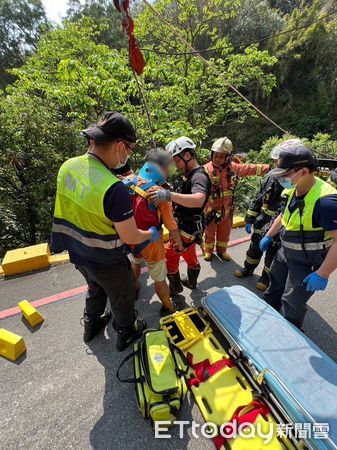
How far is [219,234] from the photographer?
4051 millimetres

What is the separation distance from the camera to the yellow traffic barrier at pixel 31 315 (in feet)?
9.20

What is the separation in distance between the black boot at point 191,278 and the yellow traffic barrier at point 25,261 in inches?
93.8

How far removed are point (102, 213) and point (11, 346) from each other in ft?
6.31

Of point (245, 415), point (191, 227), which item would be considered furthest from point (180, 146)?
point (245, 415)

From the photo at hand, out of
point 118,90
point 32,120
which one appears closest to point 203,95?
point 118,90

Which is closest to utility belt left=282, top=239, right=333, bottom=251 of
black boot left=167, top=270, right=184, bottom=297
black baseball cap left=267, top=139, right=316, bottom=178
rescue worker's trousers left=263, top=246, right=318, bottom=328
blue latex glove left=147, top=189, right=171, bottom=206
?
rescue worker's trousers left=263, top=246, right=318, bottom=328

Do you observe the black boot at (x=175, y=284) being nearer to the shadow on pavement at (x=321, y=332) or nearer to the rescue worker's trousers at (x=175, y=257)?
the rescue worker's trousers at (x=175, y=257)

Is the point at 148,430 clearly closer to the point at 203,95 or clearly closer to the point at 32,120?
the point at 32,120

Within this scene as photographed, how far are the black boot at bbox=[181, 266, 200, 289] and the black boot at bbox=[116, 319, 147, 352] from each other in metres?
1.06

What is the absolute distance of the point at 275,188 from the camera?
3.07 meters

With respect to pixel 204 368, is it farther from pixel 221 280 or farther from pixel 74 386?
pixel 221 280

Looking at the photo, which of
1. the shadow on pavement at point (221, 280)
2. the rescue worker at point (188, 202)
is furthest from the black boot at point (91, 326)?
the shadow on pavement at point (221, 280)

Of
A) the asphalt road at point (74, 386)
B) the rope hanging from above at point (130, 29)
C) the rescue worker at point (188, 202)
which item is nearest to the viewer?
the asphalt road at point (74, 386)

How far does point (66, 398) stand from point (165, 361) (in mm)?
967
